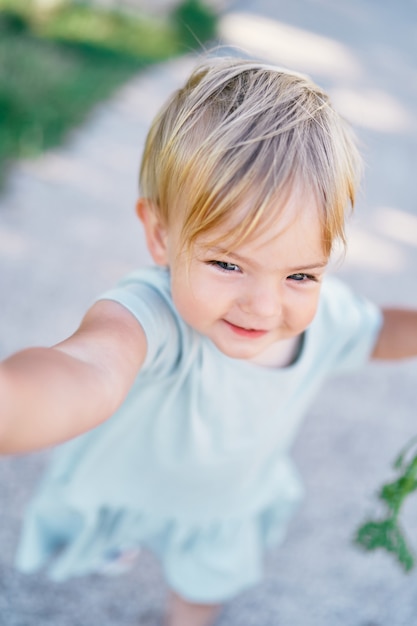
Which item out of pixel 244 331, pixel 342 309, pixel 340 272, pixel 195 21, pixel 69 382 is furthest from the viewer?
pixel 195 21

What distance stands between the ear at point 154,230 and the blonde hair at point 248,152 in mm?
32

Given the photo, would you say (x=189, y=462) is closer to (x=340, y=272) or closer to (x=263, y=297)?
(x=263, y=297)

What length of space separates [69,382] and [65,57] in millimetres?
3887

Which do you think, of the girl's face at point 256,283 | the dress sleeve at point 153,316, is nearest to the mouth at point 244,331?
the girl's face at point 256,283

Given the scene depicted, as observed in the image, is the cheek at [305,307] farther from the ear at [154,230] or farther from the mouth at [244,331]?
the ear at [154,230]

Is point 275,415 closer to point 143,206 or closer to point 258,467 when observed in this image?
point 258,467

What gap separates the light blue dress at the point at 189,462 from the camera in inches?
54.9

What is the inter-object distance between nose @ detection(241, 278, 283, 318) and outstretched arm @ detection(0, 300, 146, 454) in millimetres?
163

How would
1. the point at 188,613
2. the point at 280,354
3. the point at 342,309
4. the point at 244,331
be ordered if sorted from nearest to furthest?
the point at 244,331 < the point at 280,354 < the point at 342,309 < the point at 188,613

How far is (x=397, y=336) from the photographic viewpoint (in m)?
1.57

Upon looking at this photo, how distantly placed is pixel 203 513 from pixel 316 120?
860 millimetres

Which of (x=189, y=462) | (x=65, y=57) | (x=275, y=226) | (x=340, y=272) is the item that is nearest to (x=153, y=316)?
(x=275, y=226)

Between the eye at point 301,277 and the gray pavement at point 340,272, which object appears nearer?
the eye at point 301,277

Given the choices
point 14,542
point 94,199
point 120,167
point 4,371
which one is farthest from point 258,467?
point 120,167
